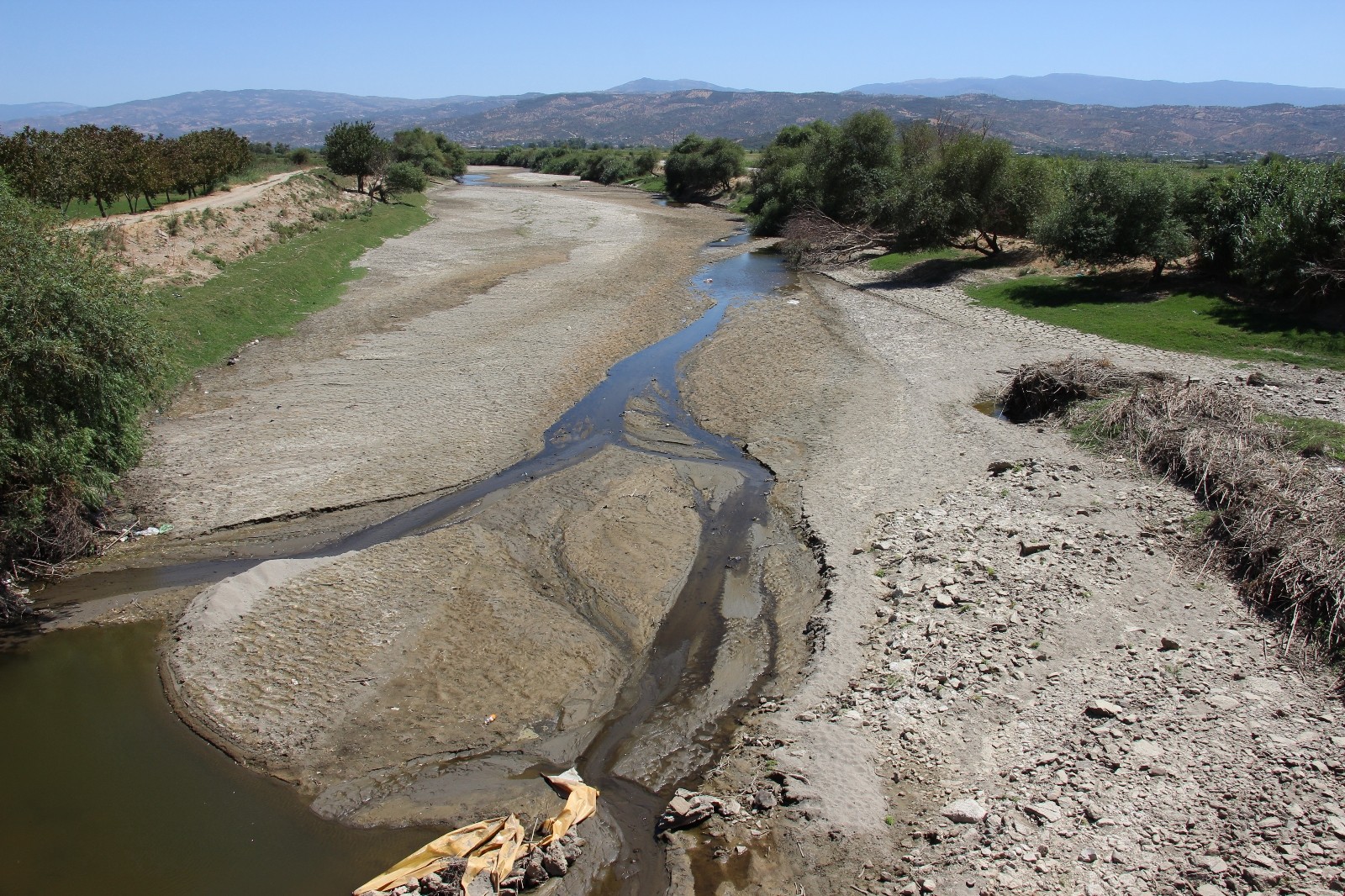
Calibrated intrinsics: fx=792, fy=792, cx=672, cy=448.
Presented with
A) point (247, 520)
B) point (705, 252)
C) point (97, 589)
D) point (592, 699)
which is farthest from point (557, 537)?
point (705, 252)

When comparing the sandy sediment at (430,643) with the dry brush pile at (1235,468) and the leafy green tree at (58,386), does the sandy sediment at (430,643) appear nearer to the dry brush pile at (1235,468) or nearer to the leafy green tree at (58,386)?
the leafy green tree at (58,386)

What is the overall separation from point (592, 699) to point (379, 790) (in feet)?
9.26

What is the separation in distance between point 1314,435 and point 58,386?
2293cm

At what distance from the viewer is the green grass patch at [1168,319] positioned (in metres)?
21.5

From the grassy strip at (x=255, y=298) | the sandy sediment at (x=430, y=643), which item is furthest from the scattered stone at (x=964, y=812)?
the grassy strip at (x=255, y=298)

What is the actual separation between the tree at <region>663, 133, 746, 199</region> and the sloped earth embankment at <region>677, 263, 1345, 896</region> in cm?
6456

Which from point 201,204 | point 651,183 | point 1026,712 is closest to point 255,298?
point 201,204

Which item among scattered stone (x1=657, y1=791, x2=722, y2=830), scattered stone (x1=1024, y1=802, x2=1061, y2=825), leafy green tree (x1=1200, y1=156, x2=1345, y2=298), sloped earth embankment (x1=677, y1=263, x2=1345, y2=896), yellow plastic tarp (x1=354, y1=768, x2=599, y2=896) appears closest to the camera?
sloped earth embankment (x1=677, y1=263, x2=1345, y2=896)

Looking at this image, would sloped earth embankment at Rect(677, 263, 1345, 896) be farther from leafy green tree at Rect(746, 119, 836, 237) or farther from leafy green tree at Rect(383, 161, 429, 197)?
leafy green tree at Rect(383, 161, 429, 197)

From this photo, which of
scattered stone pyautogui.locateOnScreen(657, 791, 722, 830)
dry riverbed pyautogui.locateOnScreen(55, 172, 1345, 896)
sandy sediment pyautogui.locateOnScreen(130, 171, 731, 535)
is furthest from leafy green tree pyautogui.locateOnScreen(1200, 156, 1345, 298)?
scattered stone pyautogui.locateOnScreen(657, 791, 722, 830)

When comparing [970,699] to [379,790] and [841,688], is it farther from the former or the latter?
[379,790]

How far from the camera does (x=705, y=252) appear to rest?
156 ft

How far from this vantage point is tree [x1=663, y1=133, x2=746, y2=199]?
75938 millimetres

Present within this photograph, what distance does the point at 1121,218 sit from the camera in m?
28.6
